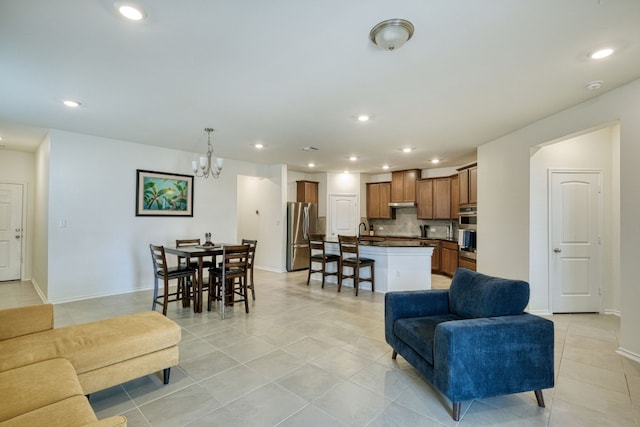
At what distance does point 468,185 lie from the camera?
5.82 metres

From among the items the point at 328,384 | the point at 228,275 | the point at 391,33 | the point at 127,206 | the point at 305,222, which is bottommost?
the point at 328,384

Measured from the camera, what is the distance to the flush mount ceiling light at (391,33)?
1.91 meters

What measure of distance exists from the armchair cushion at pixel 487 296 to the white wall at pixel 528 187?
158 cm

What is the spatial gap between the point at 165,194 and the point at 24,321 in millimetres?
3548

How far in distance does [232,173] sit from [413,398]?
5.54m

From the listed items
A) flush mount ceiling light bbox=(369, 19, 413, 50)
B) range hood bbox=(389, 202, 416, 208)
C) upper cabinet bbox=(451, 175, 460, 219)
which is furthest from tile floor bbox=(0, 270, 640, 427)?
range hood bbox=(389, 202, 416, 208)

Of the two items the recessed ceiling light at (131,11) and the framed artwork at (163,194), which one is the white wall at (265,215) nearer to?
the framed artwork at (163,194)

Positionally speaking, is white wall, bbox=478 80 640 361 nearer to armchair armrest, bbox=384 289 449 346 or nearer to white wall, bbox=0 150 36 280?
armchair armrest, bbox=384 289 449 346

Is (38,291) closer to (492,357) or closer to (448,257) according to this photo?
(492,357)

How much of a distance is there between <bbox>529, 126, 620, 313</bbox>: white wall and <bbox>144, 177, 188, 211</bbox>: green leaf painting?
225 inches

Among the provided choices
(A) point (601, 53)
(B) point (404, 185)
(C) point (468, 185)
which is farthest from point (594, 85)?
(B) point (404, 185)

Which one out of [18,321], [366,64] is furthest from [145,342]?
[366,64]

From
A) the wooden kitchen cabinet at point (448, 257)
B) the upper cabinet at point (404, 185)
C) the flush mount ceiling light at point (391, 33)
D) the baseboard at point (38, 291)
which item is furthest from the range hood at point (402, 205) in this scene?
the baseboard at point (38, 291)

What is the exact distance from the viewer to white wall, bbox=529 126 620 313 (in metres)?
4.02
